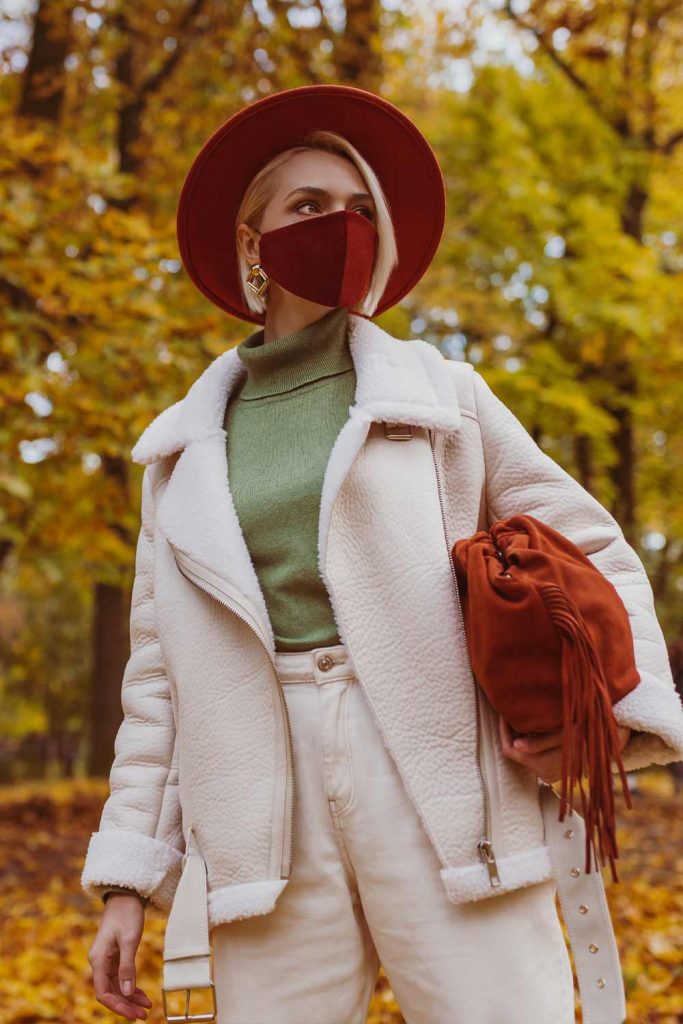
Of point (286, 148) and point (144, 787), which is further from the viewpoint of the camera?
point (286, 148)

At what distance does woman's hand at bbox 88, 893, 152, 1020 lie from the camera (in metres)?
1.94

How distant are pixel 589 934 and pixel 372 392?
3.48 ft

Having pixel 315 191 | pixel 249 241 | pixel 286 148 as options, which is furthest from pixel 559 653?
pixel 286 148

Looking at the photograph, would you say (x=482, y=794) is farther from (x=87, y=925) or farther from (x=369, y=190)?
(x=87, y=925)

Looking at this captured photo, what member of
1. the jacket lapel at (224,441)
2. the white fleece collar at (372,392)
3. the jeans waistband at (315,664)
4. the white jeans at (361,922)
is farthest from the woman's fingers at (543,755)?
the white fleece collar at (372,392)

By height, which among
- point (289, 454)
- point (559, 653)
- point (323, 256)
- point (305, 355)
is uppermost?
point (323, 256)

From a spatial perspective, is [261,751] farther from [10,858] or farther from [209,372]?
[10,858]

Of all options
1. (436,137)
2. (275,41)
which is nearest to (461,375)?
(275,41)

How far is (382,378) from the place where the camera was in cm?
200

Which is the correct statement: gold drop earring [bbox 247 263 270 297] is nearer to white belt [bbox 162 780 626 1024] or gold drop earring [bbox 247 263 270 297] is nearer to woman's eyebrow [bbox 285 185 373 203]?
woman's eyebrow [bbox 285 185 373 203]

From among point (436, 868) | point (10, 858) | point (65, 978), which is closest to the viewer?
point (436, 868)

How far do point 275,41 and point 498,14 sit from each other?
3864mm

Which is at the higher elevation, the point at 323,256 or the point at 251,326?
the point at 251,326

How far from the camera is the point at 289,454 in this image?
201 centimetres
